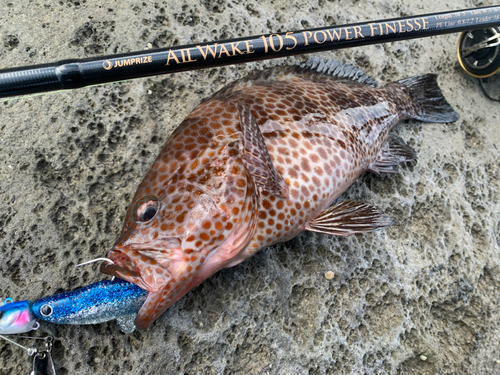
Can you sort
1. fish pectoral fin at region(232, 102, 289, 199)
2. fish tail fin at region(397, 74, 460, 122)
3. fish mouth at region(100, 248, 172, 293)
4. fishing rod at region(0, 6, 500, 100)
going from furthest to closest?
fish tail fin at region(397, 74, 460, 122) → fish pectoral fin at region(232, 102, 289, 199) → fish mouth at region(100, 248, 172, 293) → fishing rod at region(0, 6, 500, 100)

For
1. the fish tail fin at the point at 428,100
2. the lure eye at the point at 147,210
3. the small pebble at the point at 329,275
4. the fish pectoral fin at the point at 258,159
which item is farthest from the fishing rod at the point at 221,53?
the small pebble at the point at 329,275

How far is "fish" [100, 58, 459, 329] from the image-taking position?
1.73 m

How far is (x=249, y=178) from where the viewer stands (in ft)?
6.34

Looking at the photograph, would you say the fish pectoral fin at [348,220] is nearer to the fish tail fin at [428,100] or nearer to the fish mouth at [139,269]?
the fish mouth at [139,269]

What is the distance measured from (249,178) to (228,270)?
2.07 ft

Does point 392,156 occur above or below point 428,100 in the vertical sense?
below

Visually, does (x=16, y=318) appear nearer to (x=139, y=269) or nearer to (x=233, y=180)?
(x=139, y=269)

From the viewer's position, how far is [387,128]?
108 inches

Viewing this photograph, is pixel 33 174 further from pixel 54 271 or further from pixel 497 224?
pixel 497 224

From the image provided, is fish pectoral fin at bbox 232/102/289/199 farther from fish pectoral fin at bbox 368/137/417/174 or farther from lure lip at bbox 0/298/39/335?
lure lip at bbox 0/298/39/335

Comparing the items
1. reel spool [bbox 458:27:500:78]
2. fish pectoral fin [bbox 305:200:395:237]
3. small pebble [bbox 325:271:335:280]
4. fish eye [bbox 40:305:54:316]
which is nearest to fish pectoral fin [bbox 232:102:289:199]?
fish pectoral fin [bbox 305:200:395:237]

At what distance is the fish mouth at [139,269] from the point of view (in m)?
1.63

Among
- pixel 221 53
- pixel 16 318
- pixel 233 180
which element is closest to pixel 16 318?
pixel 16 318

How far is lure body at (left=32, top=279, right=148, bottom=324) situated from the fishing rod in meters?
0.92
